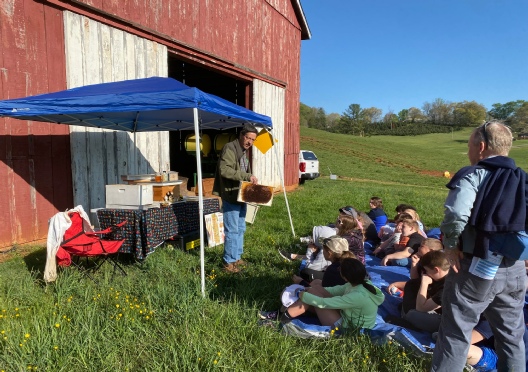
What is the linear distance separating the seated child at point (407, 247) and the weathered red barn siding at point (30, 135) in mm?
4830

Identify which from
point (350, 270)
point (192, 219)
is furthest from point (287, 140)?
point (350, 270)

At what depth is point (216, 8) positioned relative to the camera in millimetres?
8547

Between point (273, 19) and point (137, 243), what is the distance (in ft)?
28.1

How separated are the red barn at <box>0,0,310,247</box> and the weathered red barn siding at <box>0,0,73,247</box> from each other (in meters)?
0.01

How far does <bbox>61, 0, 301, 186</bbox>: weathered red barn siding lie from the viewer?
6945 mm

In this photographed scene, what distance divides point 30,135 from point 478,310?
5.61 m

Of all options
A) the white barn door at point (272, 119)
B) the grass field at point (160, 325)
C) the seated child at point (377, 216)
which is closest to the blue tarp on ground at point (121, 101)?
the grass field at point (160, 325)

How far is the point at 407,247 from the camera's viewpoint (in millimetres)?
5027

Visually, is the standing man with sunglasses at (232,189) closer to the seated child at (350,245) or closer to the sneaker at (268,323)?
the seated child at (350,245)

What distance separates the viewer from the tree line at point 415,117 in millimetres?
81000

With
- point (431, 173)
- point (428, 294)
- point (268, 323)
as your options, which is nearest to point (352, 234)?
point (428, 294)

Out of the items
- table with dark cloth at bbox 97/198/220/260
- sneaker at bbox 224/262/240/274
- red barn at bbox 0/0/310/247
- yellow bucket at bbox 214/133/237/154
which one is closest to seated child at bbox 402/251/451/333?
sneaker at bbox 224/262/240/274

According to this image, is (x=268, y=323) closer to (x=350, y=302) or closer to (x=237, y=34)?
(x=350, y=302)

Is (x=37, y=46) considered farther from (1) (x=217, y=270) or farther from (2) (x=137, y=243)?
(1) (x=217, y=270)
